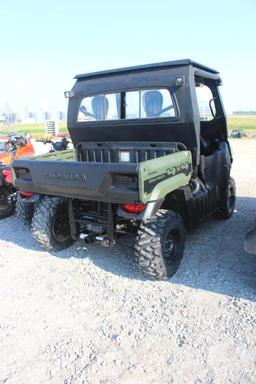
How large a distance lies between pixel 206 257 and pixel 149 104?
1904 mm

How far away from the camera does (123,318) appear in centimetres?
306

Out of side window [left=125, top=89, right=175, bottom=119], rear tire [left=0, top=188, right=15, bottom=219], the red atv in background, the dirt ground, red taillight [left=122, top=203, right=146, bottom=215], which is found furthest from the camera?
rear tire [left=0, top=188, right=15, bottom=219]

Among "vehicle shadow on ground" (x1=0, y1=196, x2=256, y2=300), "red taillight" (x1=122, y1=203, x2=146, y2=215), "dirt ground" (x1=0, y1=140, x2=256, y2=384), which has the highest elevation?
"red taillight" (x1=122, y1=203, x2=146, y2=215)

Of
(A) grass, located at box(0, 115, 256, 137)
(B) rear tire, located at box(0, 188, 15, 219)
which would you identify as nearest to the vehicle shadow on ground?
(B) rear tire, located at box(0, 188, 15, 219)

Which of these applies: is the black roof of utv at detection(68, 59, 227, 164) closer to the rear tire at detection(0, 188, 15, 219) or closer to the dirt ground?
the dirt ground

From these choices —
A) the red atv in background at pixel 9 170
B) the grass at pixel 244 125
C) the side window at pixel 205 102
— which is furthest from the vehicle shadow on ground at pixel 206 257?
the grass at pixel 244 125

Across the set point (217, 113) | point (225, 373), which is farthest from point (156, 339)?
point (217, 113)

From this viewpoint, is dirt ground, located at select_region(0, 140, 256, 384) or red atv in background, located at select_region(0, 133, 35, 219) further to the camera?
red atv in background, located at select_region(0, 133, 35, 219)

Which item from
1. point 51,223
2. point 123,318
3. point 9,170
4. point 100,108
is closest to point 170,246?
point 123,318

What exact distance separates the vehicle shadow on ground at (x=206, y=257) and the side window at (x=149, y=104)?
161 centimetres

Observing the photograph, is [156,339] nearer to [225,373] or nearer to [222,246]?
[225,373]

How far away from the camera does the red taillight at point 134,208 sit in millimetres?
3367

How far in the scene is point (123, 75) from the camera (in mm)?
4430

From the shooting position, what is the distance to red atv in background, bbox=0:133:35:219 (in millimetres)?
5684
